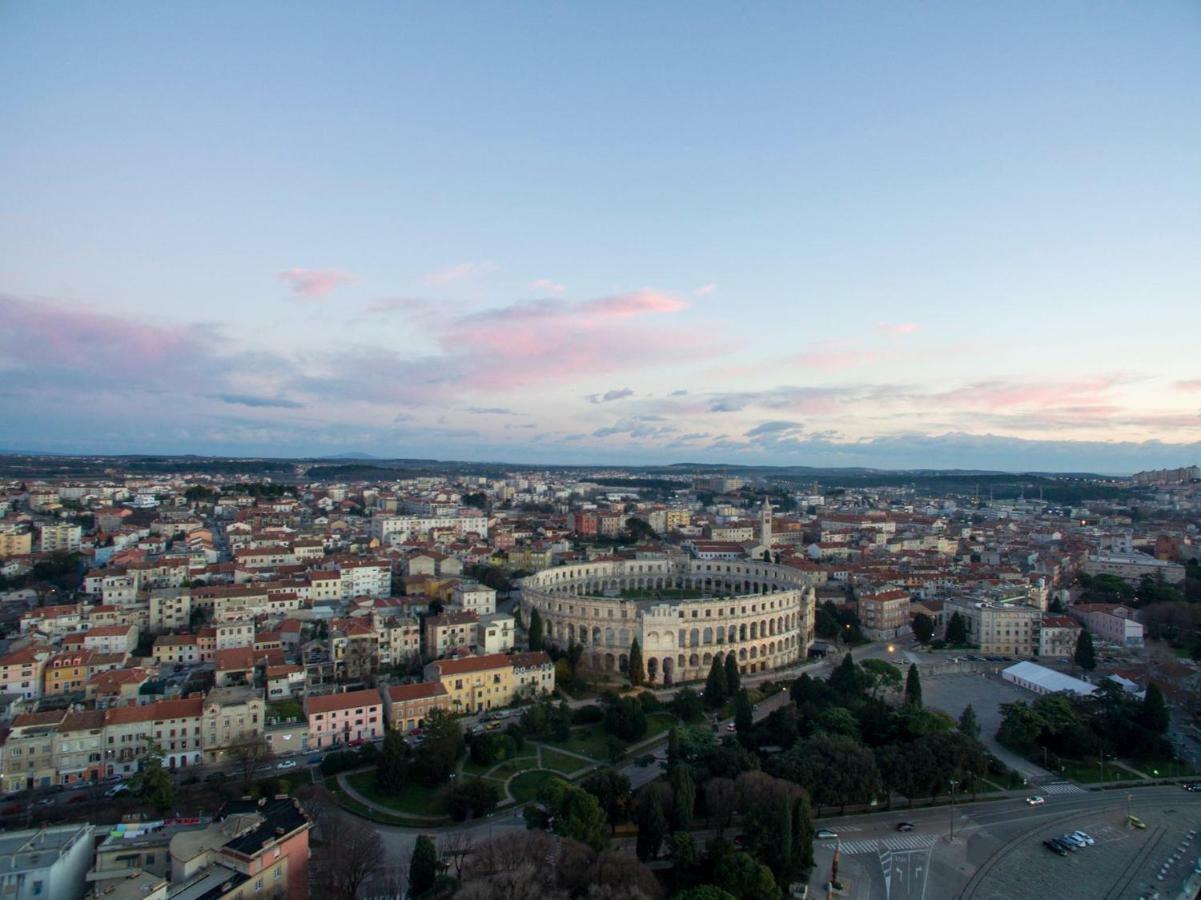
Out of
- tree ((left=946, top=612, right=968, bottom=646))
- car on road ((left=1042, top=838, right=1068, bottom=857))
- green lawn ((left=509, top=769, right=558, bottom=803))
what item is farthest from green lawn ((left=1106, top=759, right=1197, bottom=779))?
green lawn ((left=509, top=769, right=558, bottom=803))

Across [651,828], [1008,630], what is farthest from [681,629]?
[651,828]

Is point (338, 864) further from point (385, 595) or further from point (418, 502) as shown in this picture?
point (418, 502)

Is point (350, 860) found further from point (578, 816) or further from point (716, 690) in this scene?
point (716, 690)

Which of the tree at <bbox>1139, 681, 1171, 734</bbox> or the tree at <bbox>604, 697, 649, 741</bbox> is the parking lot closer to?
the tree at <bbox>1139, 681, 1171, 734</bbox>

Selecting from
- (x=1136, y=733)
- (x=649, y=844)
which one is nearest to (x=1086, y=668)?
(x=1136, y=733)

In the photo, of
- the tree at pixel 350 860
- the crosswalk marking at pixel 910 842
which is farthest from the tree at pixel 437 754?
the crosswalk marking at pixel 910 842

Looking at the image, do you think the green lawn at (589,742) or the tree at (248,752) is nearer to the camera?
the tree at (248,752)

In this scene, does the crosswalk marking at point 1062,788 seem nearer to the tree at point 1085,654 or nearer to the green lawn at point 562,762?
the tree at point 1085,654
